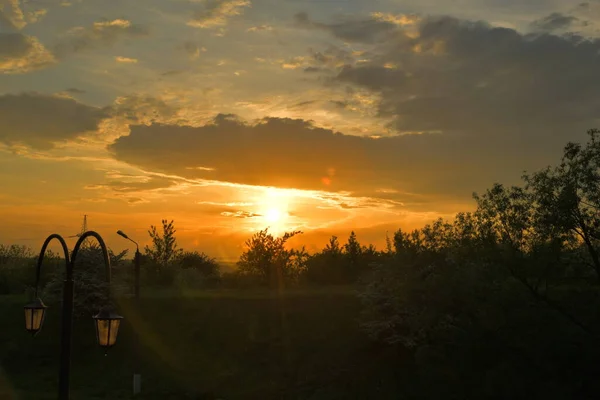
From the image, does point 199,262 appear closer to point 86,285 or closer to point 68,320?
point 86,285

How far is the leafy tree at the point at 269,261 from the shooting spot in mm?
61719

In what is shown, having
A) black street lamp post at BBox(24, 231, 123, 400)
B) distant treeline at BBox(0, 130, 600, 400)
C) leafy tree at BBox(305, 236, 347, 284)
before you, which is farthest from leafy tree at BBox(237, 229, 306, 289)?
black street lamp post at BBox(24, 231, 123, 400)

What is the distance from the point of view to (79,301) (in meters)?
43.2

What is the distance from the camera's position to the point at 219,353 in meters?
40.2

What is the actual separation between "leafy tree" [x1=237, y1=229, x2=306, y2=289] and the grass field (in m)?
11.7

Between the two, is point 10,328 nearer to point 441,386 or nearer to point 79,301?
point 79,301

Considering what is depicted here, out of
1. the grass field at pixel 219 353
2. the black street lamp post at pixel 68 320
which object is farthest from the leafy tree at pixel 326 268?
the black street lamp post at pixel 68 320

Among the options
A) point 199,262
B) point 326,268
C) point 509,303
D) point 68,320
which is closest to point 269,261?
point 326,268

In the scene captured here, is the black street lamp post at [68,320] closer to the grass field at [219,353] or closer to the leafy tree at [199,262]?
the grass field at [219,353]

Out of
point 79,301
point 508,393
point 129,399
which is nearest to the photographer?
point 508,393

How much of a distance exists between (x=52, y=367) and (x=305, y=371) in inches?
677

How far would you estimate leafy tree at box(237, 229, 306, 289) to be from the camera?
61.7 meters

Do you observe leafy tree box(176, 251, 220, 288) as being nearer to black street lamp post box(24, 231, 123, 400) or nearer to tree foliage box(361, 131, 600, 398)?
tree foliage box(361, 131, 600, 398)

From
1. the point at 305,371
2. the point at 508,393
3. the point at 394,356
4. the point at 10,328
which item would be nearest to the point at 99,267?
the point at 10,328
